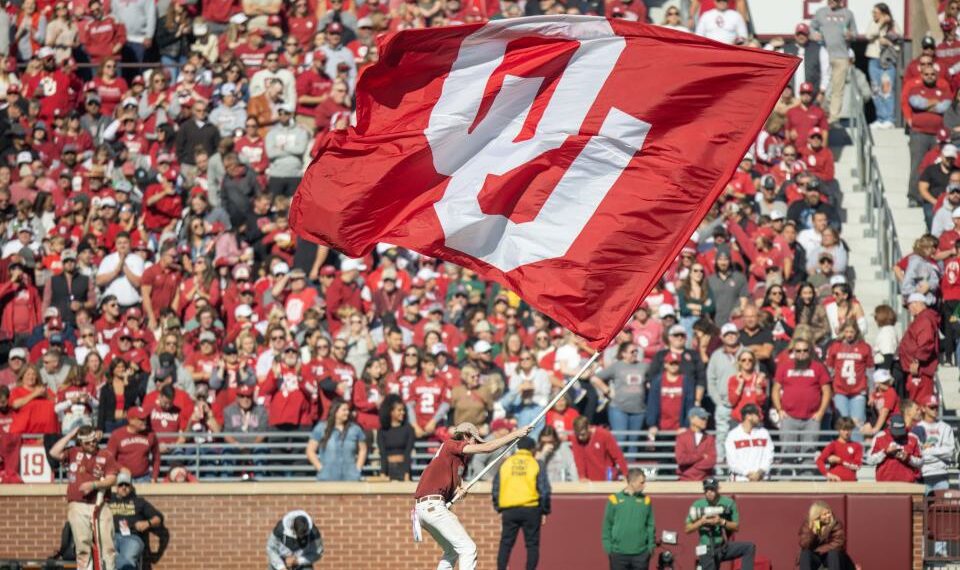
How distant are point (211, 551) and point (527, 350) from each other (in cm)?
443

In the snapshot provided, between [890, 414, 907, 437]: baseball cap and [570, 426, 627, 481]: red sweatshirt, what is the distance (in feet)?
9.79

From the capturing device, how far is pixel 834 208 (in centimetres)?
2717

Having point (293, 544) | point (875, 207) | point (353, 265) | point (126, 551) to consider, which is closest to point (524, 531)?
point (293, 544)

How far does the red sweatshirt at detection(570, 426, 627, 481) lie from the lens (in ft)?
76.3

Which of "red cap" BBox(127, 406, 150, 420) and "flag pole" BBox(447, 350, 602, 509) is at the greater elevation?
"flag pole" BBox(447, 350, 602, 509)

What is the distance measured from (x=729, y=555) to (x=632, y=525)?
108 cm

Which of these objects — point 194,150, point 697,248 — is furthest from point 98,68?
point 697,248

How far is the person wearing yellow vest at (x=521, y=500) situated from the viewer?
22531 millimetres

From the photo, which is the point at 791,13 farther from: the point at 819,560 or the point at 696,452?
the point at 819,560

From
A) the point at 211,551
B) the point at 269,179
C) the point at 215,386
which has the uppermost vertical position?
the point at 269,179

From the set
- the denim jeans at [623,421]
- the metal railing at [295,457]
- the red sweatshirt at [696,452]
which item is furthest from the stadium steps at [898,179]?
the red sweatshirt at [696,452]

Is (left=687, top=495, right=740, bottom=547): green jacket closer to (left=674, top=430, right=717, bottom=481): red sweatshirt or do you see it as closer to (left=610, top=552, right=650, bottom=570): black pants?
(left=610, top=552, right=650, bottom=570): black pants

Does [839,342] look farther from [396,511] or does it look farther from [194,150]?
[194,150]

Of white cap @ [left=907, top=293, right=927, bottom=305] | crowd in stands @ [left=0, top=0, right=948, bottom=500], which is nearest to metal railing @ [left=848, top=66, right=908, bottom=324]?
crowd in stands @ [left=0, top=0, right=948, bottom=500]
